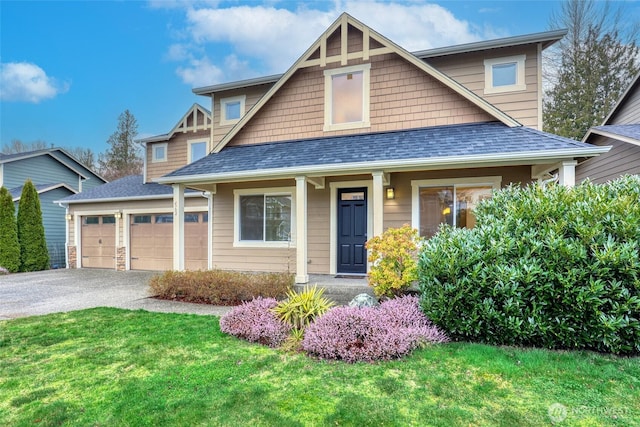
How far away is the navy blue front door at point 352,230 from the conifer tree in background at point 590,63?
48.3 ft

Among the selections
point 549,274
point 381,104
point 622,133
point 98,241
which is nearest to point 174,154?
point 98,241

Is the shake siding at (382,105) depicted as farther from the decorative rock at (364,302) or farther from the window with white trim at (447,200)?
the decorative rock at (364,302)

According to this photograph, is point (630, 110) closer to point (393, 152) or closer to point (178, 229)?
point (393, 152)

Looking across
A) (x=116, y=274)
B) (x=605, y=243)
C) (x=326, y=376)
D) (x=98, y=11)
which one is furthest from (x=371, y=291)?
(x=98, y=11)

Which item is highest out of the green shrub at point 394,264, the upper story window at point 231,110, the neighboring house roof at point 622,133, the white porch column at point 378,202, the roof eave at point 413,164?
the upper story window at point 231,110

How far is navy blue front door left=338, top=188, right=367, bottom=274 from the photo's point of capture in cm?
800

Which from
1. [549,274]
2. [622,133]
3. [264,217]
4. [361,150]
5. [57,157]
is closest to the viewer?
[549,274]

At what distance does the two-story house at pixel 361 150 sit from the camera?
6.87 metres

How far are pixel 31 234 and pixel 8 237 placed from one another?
2.14 ft

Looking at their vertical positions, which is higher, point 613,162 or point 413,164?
point 613,162

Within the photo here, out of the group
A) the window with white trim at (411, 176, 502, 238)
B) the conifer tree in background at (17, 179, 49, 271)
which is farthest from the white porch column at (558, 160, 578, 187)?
the conifer tree in background at (17, 179, 49, 271)

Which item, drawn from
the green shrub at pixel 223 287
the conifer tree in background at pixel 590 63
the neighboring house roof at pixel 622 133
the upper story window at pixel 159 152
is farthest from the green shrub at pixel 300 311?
the conifer tree in background at pixel 590 63

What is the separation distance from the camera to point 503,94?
314 inches

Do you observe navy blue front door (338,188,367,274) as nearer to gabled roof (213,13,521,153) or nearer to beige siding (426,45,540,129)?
gabled roof (213,13,521,153)
